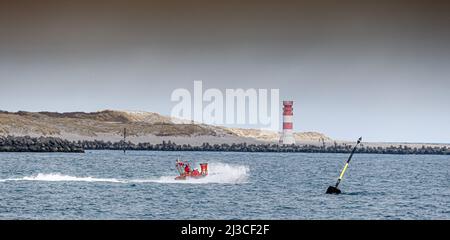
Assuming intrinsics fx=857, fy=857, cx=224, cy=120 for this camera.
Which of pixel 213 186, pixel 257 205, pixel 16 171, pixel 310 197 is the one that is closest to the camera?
pixel 257 205

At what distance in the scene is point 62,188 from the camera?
64.6 m

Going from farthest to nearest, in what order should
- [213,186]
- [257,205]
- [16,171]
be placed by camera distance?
[16,171], [213,186], [257,205]

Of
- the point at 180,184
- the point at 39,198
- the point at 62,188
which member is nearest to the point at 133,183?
the point at 180,184

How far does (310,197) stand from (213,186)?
411 inches
